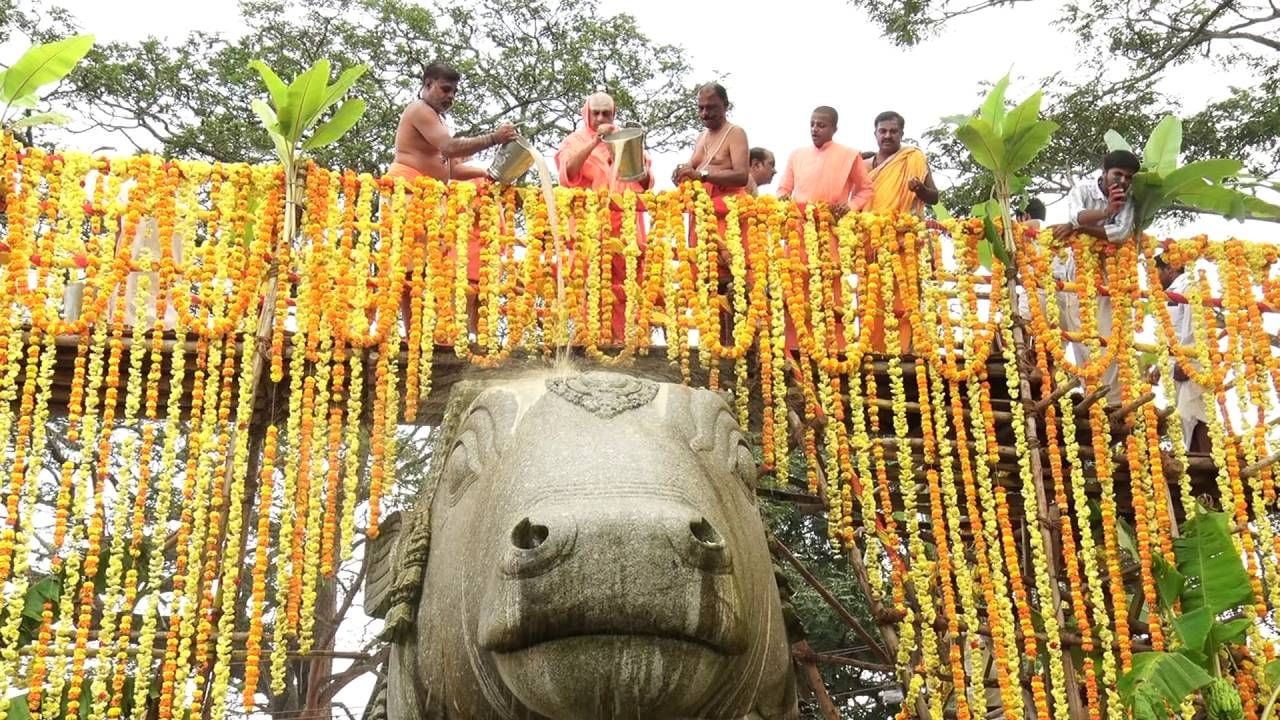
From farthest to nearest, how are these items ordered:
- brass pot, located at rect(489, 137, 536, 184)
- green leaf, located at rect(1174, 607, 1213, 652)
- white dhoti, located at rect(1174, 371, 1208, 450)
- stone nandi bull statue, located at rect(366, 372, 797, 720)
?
1. white dhoti, located at rect(1174, 371, 1208, 450)
2. brass pot, located at rect(489, 137, 536, 184)
3. green leaf, located at rect(1174, 607, 1213, 652)
4. stone nandi bull statue, located at rect(366, 372, 797, 720)

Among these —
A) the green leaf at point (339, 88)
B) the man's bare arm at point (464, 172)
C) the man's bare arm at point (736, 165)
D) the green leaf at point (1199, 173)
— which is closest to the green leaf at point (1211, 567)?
the green leaf at point (1199, 173)

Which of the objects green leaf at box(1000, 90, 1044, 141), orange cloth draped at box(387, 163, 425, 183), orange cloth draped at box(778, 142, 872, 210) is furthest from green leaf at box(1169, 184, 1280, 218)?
orange cloth draped at box(387, 163, 425, 183)

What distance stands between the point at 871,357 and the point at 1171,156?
2.34 meters

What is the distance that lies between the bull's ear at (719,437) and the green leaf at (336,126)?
10.4ft

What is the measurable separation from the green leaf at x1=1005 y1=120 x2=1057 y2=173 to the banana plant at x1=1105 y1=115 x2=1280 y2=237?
0.50m

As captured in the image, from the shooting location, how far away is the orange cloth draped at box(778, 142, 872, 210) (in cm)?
661

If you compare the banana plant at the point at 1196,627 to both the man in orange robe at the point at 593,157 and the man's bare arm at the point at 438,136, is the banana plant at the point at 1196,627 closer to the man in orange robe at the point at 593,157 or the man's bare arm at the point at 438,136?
the man in orange robe at the point at 593,157

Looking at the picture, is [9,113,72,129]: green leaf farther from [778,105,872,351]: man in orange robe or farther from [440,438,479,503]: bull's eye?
[778,105,872,351]: man in orange robe

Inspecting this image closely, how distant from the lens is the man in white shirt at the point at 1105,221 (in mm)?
5930

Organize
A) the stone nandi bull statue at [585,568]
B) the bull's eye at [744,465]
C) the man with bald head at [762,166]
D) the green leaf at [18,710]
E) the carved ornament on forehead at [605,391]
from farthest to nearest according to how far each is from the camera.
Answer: the man with bald head at [762,166], the green leaf at [18,710], the bull's eye at [744,465], the carved ornament on forehead at [605,391], the stone nandi bull statue at [585,568]

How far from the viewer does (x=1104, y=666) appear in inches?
203

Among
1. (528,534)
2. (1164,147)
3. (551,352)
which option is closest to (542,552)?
(528,534)

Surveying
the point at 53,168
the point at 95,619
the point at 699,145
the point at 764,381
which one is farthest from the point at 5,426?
the point at 95,619

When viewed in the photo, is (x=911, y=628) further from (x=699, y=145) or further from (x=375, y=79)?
(x=375, y=79)
